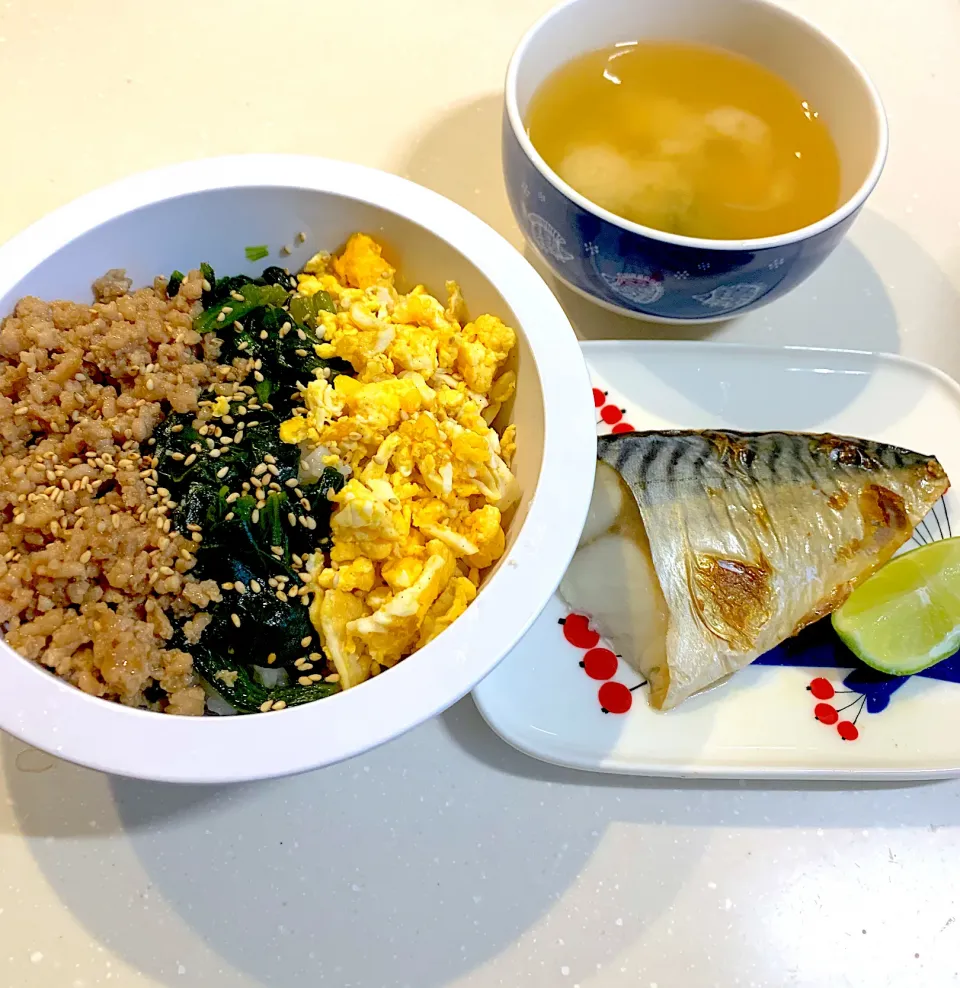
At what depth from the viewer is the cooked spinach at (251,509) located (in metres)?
1.00

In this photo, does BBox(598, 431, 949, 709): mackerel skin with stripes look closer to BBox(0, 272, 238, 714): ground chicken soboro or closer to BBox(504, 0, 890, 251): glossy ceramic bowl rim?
BBox(504, 0, 890, 251): glossy ceramic bowl rim

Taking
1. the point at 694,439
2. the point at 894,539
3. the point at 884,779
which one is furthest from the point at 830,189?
the point at 884,779

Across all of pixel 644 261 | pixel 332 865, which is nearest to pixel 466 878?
pixel 332 865

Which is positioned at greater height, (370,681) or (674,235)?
(674,235)

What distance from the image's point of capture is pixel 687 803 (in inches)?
47.6

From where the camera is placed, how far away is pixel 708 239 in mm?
1223

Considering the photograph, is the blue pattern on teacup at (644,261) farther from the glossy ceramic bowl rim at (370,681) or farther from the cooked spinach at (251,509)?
the cooked spinach at (251,509)

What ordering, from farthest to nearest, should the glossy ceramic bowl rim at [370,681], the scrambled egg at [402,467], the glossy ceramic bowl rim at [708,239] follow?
1. the glossy ceramic bowl rim at [708,239]
2. the scrambled egg at [402,467]
3. the glossy ceramic bowl rim at [370,681]

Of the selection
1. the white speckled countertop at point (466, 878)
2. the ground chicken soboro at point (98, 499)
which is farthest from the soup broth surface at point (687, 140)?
the white speckled countertop at point (466, 878)

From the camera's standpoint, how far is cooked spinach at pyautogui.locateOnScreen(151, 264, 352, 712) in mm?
1003

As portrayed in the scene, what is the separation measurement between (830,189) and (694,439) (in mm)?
482

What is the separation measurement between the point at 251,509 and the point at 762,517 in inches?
31.9

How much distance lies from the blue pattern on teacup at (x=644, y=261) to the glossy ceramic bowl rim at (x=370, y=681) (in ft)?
0.47

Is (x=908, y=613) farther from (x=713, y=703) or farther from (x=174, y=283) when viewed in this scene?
(x=174, y=283)
